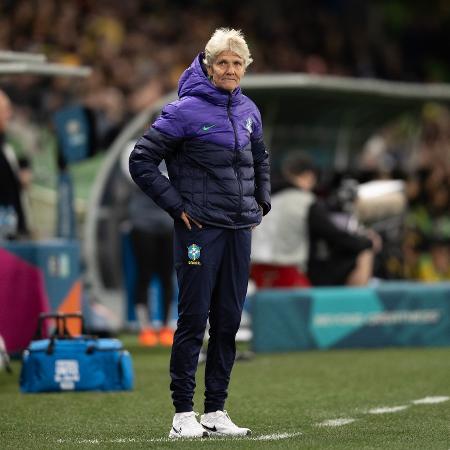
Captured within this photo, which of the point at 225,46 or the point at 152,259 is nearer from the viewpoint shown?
the point at 225,46

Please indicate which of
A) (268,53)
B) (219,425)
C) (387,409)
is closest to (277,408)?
(387,409)

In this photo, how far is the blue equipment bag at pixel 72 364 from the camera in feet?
33.7

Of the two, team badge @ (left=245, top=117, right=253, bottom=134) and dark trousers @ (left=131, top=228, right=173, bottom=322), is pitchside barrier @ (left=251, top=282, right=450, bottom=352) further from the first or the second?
team badge @ (left=245, top=117, right=253, bottom=134)

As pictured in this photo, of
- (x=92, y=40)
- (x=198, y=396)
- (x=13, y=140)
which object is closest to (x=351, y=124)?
(x=92, y=40)

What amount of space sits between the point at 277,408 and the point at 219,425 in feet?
5.00

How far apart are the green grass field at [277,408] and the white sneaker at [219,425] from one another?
12 cm

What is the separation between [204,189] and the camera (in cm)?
785

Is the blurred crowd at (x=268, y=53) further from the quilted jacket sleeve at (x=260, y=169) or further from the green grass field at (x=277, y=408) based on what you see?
the quilted jacket sleeve at (x=260, y=169)

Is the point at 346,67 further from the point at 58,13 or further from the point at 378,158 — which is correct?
the point at 58,13

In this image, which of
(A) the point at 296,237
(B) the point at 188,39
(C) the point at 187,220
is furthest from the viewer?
(B) the point at 188,39

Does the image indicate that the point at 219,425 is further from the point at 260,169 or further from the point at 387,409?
the point at 387,409

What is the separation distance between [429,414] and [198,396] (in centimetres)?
191

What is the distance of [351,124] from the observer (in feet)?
65.7

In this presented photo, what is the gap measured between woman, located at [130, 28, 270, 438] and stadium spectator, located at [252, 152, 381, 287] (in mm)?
6409
